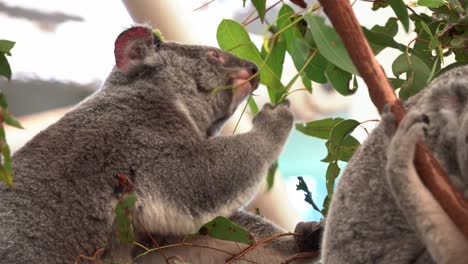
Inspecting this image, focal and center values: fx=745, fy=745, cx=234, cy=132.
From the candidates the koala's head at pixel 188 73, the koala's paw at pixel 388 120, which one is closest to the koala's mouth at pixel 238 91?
the koala's head at pixel 188 73

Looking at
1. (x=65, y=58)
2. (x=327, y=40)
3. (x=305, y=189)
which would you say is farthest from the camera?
(x=65, y=58)

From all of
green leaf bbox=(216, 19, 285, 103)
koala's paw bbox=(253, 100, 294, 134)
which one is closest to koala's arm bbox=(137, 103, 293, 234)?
koala's paw bbox=(253, 100, 294, 134)

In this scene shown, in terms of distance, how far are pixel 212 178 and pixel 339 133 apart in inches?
16.9

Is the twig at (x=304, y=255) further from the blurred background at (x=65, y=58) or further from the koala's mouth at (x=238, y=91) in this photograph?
the blurred background at (x=65, y=58)

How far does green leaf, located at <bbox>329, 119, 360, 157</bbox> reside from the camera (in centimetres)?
187

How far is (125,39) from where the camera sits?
2.33m

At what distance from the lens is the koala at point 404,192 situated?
115 centimetres

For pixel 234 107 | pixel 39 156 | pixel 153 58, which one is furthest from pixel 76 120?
pixel 234 107

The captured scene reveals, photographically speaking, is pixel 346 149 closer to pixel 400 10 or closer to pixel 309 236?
pixel 309 236

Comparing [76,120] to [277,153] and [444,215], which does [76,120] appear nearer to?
[277,153]

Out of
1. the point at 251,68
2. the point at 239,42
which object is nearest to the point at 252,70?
the point at 251,68

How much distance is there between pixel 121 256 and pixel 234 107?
0.71m

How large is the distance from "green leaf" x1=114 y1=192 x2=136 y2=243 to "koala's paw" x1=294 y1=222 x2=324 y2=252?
0.55 metres

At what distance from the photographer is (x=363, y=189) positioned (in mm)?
1374
